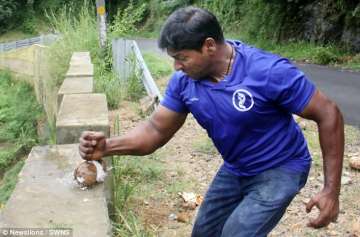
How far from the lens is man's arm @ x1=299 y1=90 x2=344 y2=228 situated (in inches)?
110

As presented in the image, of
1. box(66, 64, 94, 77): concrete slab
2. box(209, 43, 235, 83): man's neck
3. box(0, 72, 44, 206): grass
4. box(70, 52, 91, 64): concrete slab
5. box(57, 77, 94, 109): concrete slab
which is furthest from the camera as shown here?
box(0, 72, 44, 206): grass

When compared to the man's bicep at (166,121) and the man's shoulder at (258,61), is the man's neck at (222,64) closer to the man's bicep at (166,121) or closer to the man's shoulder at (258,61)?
the man's shoulder at (258,61)

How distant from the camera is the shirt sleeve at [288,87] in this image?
2773 mm

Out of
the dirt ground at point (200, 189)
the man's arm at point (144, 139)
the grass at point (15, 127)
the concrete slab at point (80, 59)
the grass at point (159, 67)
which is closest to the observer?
the man's arm at point (144, 139)

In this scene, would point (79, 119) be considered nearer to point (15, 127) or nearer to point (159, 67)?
point (15, 127)

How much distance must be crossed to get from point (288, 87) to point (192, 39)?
51 cm

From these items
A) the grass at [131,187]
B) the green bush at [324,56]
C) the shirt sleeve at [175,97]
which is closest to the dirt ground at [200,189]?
the grass at [131,187]

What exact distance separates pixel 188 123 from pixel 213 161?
176cm

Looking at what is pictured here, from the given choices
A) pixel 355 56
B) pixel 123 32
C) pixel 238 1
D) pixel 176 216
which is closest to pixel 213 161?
pixel 176 216

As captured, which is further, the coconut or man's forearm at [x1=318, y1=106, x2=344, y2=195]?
the coconut

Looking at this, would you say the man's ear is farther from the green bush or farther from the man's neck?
the green bush

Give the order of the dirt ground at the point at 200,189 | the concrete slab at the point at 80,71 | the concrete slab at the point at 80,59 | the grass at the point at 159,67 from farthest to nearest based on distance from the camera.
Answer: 1. the grass at the point at 159,67
2. the concrete slab at the point at 80,59
3. the concrete slab at the point at 80,71
4. the dirt ground at the point at 200,189

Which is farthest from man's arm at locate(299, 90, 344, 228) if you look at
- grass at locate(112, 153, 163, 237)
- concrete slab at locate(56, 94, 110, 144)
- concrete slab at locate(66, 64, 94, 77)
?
concrete slab at locate(66, 64, 94, 77)

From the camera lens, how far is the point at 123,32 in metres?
12.3
